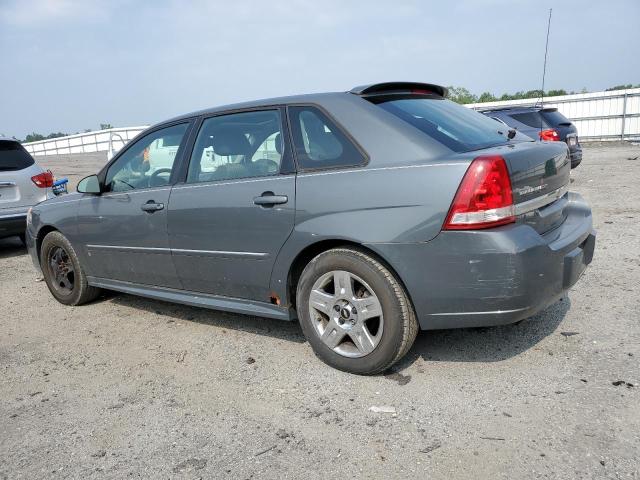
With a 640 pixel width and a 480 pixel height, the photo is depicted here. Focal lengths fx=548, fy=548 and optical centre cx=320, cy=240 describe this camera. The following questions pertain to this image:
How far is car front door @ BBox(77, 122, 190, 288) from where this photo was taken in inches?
164

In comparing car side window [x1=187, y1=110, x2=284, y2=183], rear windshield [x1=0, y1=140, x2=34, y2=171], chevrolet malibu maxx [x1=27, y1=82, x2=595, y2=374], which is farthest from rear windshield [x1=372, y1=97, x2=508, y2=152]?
rear windshield [x1=0, y1=140, x2=34, y2=171]

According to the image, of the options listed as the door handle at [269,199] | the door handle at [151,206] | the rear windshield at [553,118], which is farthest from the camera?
the rear windshield at [553,118]

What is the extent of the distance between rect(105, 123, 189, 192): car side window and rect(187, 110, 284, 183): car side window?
0.27m

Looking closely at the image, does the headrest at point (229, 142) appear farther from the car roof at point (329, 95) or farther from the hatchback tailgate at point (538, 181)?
the hatchback tailgate at point (538, 181)

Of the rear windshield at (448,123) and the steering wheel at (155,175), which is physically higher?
the rear windshield at (448,123)

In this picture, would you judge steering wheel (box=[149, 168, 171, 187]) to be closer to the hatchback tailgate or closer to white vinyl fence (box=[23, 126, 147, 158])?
the hatchback tailgate

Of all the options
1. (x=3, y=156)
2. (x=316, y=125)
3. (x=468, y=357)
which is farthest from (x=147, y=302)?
(x=3, y=156)

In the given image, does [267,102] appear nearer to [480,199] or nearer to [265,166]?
[265,166]

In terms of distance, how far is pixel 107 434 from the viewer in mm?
2867

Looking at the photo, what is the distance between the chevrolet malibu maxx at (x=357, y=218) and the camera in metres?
2.86

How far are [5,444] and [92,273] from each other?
2237 mm

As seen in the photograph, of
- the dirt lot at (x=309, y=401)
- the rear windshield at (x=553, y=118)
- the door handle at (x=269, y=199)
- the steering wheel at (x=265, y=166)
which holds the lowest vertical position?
the dirt lot at (x=309, y=401)

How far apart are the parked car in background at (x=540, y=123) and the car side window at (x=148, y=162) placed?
7.95 m

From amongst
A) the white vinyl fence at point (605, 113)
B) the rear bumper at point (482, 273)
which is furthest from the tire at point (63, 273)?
the white vinyl fence at point (605, 113)
